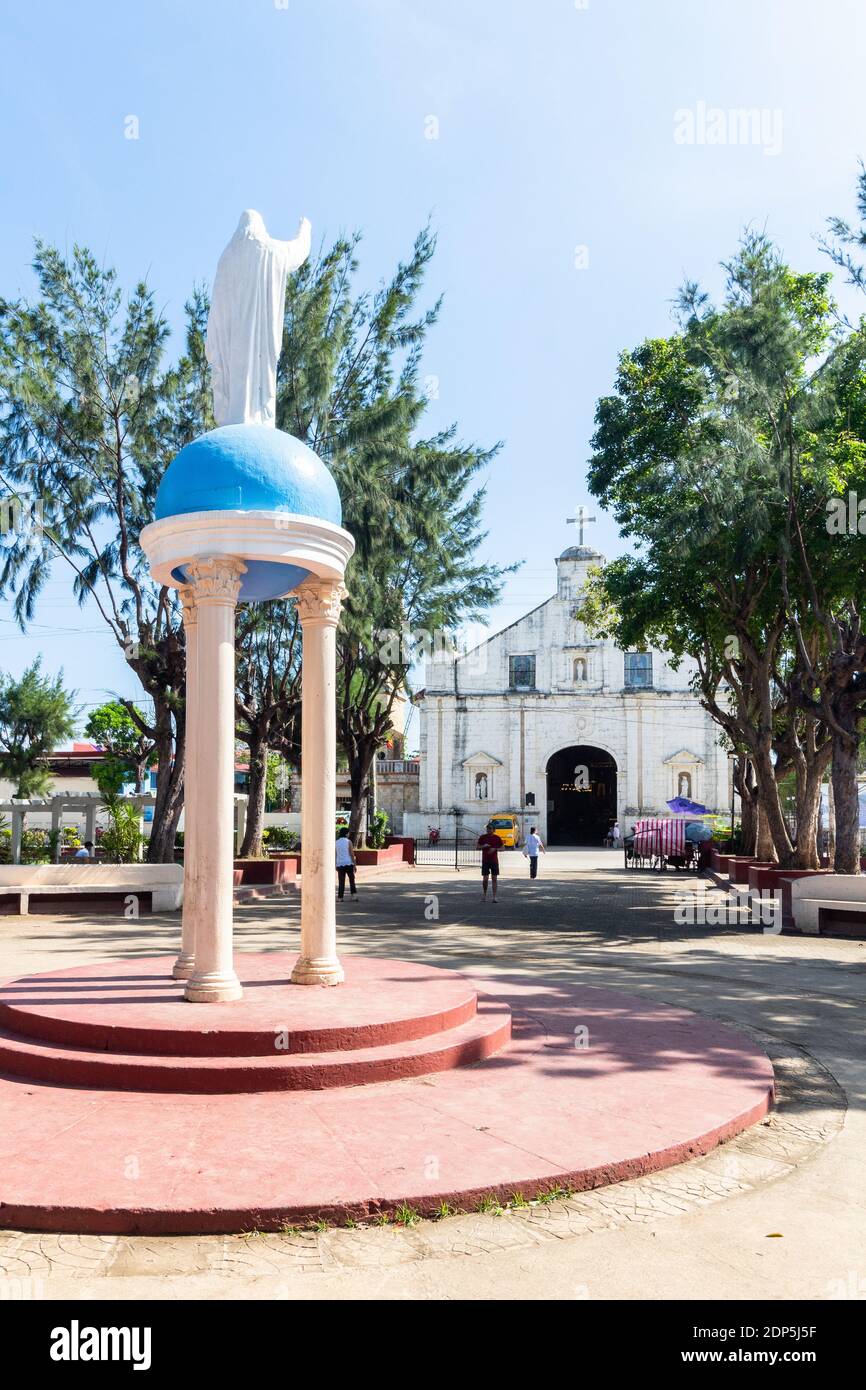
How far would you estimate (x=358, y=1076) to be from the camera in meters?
6.07

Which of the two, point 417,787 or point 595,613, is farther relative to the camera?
point 417,787

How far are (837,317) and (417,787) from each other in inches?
1512

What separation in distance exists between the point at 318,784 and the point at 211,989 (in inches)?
72.8

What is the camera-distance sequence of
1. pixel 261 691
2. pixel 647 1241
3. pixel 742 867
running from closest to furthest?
pixel 647 1241 → pixel 742 867 → pixel 261 691

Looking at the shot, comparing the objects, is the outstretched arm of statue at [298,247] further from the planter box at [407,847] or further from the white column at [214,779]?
the planter box at [407,847]

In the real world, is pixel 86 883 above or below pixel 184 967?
below

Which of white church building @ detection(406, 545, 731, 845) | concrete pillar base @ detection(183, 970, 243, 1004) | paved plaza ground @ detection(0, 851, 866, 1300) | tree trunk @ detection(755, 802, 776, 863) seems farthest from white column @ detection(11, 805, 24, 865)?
white church building @ detection(406, 545, 731, 845)

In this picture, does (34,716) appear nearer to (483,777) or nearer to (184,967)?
(483,777)

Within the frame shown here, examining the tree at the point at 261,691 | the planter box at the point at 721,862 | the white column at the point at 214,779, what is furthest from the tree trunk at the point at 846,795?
the white column at the point at 214,779

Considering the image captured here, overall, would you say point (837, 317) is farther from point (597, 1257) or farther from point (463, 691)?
point (463, 691)

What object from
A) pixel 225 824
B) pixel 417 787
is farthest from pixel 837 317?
pixel 417 787

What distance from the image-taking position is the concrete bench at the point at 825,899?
1509 cm

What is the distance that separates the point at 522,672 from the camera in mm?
50781

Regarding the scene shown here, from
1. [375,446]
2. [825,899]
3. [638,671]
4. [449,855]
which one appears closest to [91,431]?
[375,446]
